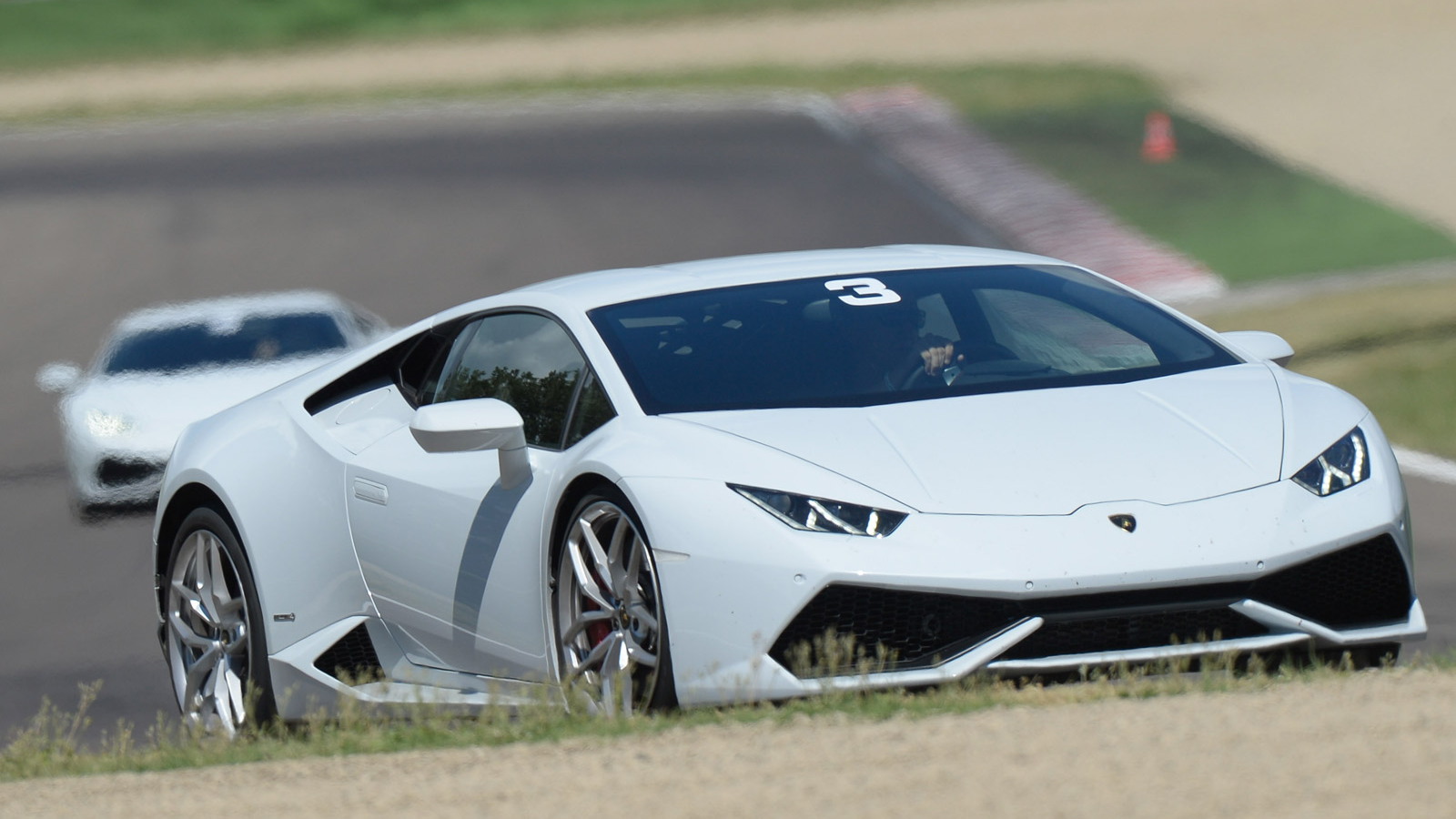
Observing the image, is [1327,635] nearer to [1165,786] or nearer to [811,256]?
[1165,786]

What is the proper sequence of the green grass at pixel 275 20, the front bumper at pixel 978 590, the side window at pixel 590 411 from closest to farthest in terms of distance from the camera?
1. the front bumper at pixel 978 590
2. the side window at pixel 590 411
3. the green grass at pixel 275 20

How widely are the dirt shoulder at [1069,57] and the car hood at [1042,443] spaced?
25237 millimetres

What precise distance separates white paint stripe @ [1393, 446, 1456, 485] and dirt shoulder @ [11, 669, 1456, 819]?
737 centimetres

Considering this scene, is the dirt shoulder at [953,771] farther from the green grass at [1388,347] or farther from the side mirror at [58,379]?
the green grass at [1388,347]

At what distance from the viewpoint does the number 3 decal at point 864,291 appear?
19.8 ft

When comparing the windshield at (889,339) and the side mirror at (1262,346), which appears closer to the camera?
the windshield at (889,339)

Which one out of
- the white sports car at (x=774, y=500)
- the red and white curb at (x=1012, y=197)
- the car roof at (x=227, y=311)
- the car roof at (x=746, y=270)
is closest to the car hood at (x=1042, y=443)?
the white sports car at (x=774, y=500)

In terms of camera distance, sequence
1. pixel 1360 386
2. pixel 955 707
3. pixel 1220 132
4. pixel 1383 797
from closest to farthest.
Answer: pixel 1383 797
pixel 955 707
pixel 1360 386
pixel 1220 132

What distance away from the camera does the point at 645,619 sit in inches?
199

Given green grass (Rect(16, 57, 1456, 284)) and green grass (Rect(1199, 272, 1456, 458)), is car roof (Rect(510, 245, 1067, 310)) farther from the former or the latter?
green grass (Rect(16, 57, 1456, 284))

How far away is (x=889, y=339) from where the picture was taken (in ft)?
19.2

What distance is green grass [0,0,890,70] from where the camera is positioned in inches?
1567

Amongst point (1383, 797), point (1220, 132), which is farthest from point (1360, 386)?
point (1220, 132)

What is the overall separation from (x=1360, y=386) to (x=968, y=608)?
34.9 feet
